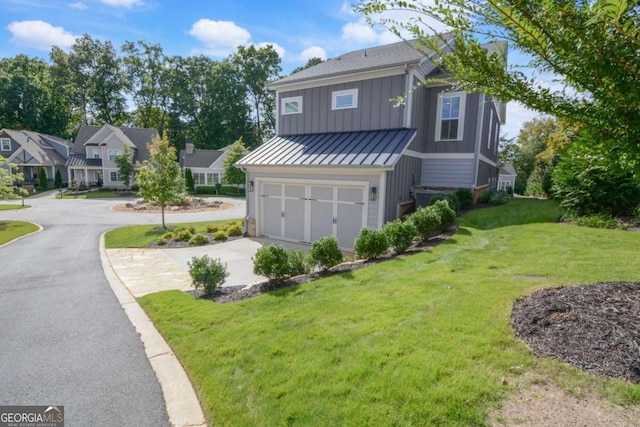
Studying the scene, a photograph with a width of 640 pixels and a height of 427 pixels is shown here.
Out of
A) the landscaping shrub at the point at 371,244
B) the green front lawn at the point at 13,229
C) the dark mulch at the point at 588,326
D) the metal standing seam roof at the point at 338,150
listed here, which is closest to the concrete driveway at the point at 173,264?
the landscaping shrub at the point at 371,244

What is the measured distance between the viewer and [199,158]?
38688 mm

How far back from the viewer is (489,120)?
14195 millimetres

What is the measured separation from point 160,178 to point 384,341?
15.2 metres

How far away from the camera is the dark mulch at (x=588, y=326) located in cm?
279

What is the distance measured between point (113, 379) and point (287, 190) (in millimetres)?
8732

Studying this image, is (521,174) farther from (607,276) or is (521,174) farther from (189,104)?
(189,104)

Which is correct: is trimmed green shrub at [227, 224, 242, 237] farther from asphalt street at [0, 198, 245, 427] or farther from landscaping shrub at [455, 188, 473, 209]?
landscaping shrub at [455, 188, 473, 209]

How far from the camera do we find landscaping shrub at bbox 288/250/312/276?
6.57 m

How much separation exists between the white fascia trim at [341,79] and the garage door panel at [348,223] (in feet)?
16.4

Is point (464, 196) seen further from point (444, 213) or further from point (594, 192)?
point (444, 213)

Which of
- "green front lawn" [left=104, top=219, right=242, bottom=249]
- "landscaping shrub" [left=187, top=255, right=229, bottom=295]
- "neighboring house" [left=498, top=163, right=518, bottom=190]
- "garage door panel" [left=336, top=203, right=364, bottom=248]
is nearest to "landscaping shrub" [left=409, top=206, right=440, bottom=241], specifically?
"garage door panel" [left=336, top=203, right=364, bottom=248]

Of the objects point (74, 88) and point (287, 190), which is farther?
point (74, 88)

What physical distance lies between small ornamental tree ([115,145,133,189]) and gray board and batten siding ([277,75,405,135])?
26.7 meters

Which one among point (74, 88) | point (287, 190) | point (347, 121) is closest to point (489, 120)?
point (347, 121)
